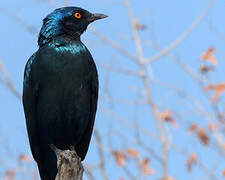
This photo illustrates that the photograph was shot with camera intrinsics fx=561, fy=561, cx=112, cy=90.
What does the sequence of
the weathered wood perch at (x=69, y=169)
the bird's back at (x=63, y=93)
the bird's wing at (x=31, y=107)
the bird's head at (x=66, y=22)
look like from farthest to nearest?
the bird's head at (x=66, y=22) → the bird's wing at (x=31, y=107) → the bird's back at (x=63, y=93) → the weathered wood perch at (x=69, y=169)

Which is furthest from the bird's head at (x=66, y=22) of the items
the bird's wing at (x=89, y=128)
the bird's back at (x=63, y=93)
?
the bird's wing at (x=89, y=128)

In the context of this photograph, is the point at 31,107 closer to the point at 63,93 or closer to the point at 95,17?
the point at 63,93

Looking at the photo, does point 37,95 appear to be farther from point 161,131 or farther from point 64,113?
point 161,131

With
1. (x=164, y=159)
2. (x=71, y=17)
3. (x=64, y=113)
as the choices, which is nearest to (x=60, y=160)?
(x=64, y=113)

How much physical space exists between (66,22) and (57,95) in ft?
3.58

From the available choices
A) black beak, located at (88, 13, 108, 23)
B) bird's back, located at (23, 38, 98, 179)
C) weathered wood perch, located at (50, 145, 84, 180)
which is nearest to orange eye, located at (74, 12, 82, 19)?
black beak, located at (88, 13, 108, 23)

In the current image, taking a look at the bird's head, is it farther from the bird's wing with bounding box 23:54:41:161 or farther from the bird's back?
the bird's wing with bounding box 23:54:41:161

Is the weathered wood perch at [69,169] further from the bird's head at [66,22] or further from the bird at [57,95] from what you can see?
the bird's head at [66,22]

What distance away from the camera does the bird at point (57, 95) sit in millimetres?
6121

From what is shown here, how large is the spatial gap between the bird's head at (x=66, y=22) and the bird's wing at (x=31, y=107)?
1.18ft

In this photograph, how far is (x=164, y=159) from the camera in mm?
7734

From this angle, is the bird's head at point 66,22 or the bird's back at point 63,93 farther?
the bird's head at point 66,22

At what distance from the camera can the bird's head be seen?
6574 mm

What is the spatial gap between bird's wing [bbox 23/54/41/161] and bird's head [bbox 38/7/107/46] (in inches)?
14.2
